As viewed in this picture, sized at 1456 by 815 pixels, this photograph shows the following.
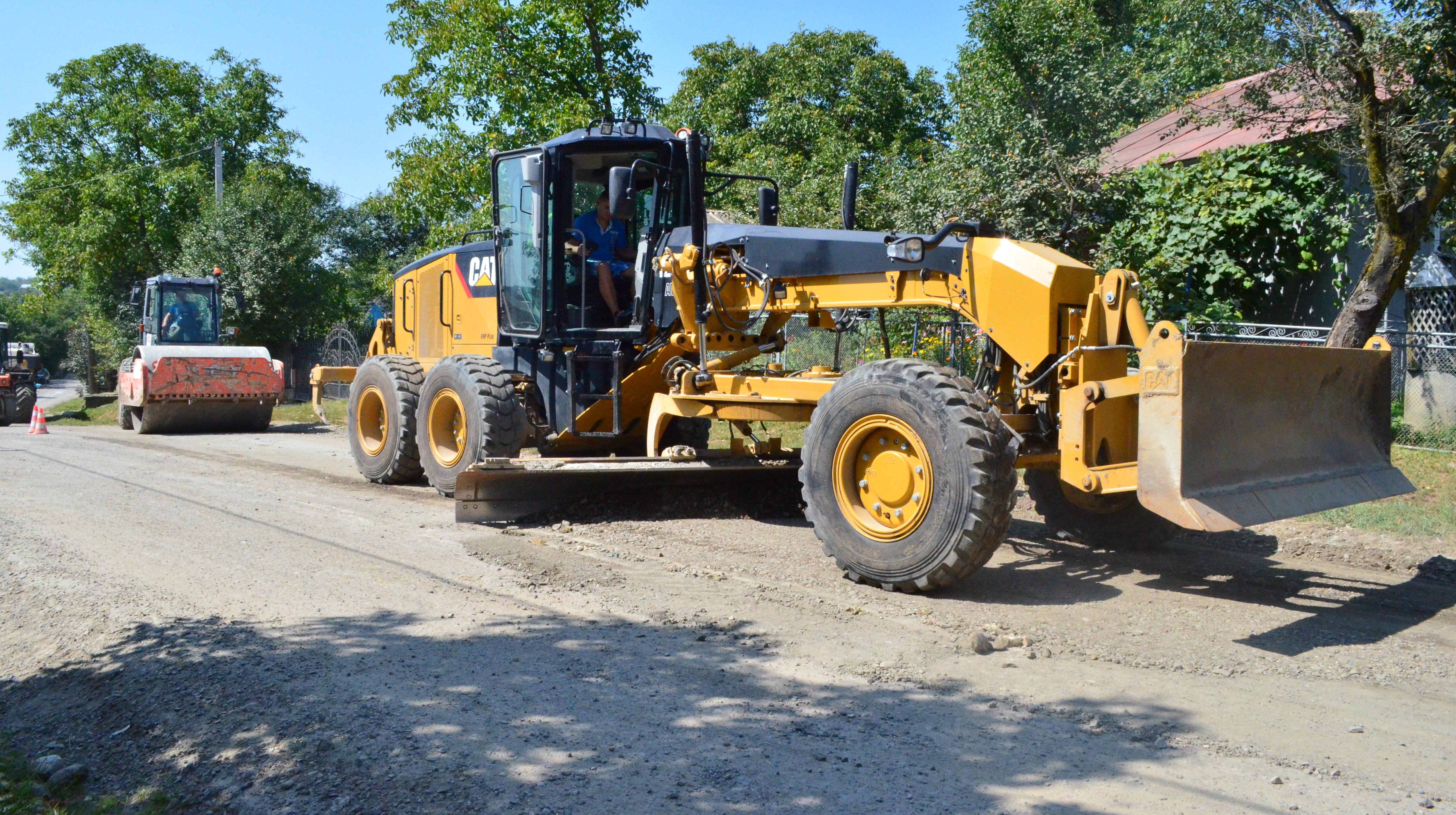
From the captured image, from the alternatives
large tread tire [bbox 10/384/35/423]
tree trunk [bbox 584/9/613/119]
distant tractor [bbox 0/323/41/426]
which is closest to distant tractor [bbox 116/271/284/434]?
distant tractor [bbox 0/323/41/426]

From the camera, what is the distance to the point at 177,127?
3891 centimetres

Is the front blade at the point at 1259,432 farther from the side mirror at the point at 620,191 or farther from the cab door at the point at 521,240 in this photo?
the cab door at the point at 521,240

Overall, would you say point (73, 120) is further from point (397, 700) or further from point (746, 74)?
point (397, 700)

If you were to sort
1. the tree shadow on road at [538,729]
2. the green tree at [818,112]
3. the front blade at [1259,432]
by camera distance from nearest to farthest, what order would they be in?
the tree shadow on road at [538,729] < the front blade at [1259,432] < the green tree at [818,112]

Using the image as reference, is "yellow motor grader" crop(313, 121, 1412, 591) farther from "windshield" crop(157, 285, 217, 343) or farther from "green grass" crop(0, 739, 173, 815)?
"windshield" crop(157, 285, 217, 343)

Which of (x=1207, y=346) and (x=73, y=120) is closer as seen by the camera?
(x=1207, y=346)

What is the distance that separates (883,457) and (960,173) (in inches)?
407

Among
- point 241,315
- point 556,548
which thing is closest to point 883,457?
point 556,548

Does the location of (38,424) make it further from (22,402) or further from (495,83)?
(495,83)

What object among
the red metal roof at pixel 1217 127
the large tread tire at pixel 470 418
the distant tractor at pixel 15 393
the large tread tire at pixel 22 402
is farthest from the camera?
the large tread tire at pixel 22 402

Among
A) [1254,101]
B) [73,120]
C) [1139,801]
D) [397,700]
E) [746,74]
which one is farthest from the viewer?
[73,120]

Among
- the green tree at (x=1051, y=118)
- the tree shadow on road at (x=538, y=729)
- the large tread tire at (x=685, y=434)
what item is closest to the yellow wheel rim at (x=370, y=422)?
the large tread tire at (x=685, y=434)

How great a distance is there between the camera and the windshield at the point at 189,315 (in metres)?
20.0

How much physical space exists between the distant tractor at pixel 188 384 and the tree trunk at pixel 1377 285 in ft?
52.7
